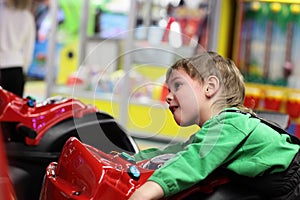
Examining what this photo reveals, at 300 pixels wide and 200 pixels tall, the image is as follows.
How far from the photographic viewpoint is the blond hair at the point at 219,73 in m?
1.44

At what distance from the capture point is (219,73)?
145cm

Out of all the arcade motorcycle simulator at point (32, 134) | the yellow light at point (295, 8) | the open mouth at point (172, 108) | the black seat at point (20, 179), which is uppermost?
the yellow light at point (295, 8)

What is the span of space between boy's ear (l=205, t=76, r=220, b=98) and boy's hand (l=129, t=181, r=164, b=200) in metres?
0.26

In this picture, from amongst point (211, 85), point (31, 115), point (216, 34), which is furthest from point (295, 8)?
point (211, 85)

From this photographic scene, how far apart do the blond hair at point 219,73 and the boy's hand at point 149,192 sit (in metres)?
0.27

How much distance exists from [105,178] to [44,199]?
0.24 m

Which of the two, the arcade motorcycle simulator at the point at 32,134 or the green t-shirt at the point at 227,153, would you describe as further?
the arcade motorcycle simulator at the point at 32,134

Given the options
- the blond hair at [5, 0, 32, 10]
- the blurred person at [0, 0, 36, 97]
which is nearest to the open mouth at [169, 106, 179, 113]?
the blurred person at [0, 0, 36, 97]

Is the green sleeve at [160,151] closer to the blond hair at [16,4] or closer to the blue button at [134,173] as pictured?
the blue button at [134,173]

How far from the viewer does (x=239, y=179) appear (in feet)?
4.78

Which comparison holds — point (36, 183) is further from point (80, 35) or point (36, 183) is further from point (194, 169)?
point (80, 35)

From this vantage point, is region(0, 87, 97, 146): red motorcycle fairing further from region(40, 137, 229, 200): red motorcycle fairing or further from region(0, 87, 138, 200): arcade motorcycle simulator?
region(40, 137, 229, 200): red motorcycle fairing

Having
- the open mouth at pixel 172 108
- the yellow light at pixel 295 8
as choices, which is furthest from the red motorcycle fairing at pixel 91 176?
the yellow light at pixel 295 8

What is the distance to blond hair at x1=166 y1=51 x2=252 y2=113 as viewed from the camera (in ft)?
4.73
